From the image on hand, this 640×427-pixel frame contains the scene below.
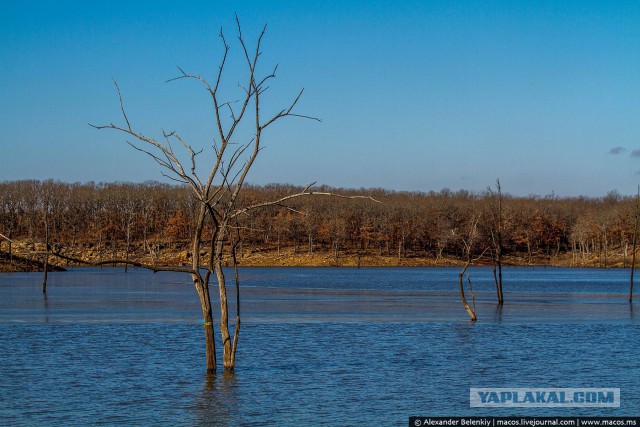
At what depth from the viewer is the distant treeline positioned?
154m

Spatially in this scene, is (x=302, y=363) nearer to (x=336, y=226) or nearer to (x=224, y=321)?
(x=224, y=321)

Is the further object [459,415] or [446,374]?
[446,374]

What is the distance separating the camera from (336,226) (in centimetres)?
15538

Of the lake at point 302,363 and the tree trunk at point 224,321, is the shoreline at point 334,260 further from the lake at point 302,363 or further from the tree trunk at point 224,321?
the tree trunk at point 224,321

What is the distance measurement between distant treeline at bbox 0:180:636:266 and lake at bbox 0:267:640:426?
107m

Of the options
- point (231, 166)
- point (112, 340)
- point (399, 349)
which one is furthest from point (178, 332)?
point (231, 166)

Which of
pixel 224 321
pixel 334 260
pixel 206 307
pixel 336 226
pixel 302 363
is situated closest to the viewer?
pixel 206 307

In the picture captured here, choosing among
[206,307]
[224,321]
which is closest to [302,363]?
[224,321]

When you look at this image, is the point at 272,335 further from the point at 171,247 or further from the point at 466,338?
the point at 171,247

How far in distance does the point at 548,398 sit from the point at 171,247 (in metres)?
133

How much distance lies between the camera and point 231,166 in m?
17.6

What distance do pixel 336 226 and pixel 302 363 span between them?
13254 centimetres

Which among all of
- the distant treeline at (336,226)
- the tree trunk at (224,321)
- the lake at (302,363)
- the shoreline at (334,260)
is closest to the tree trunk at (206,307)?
the tree trunk at (224,321)

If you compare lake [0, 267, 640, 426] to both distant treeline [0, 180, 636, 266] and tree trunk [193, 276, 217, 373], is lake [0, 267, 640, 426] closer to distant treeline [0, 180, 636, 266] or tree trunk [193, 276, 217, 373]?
tree trunk [193, 276, 217, 373]
